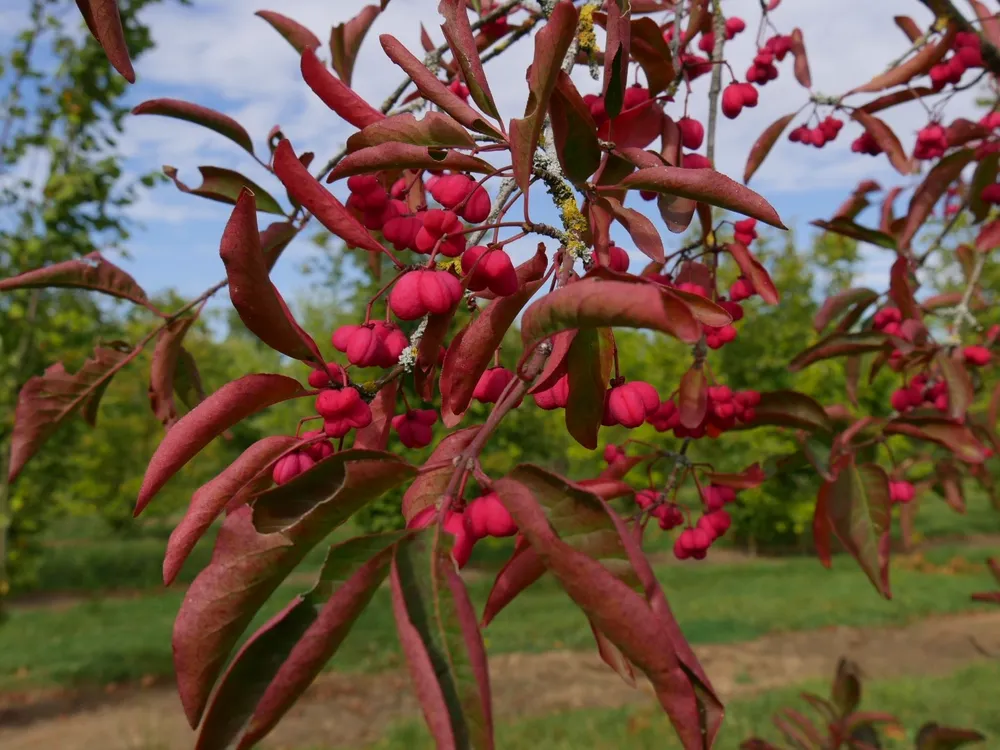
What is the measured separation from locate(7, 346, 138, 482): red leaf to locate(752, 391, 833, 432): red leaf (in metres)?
1.22

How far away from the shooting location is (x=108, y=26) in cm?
68

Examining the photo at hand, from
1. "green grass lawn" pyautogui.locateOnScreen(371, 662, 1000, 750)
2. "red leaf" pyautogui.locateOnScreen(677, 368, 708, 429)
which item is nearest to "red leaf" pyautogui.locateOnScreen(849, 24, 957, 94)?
"red leaf" pyautogui.locateOnScreen(677, 368, 708, 429)

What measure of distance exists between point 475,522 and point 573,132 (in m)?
0.39

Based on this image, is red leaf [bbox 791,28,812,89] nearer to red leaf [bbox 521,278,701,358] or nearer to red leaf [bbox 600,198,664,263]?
red leaf [bbox 600,198,664,263]

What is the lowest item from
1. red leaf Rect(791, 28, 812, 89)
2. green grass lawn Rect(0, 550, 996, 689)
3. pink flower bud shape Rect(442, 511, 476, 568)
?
green grass lawn Rect(0, 550, 996, 689)

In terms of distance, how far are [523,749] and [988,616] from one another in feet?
29.1

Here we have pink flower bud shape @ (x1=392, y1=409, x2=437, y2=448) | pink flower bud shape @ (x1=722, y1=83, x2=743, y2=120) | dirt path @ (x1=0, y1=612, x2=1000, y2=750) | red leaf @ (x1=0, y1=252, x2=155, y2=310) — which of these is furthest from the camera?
dirt path @ (x1=0, y1=612, x2=1000, y2=750)

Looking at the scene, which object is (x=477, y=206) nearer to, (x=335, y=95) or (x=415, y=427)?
(x=335, y=95)

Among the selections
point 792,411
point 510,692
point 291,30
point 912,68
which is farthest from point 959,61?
point 510,692

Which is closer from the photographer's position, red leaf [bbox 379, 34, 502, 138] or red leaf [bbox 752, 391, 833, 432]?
red leaf [bbox 379, 34, 502, 138]

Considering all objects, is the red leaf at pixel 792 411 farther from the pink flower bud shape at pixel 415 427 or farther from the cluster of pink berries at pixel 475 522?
the cluster of pink berries at pixel 475 522

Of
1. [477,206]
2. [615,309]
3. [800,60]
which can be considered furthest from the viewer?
[800,60]

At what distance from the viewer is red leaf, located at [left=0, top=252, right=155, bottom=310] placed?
1288 millimetres

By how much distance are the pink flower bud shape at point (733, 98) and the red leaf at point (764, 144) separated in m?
0.13
